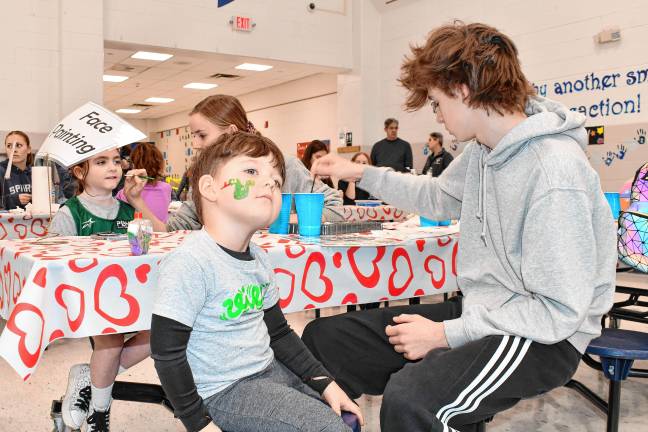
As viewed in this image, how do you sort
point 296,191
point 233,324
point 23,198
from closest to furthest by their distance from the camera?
point 233,324 < point 296,191 < point 23,198

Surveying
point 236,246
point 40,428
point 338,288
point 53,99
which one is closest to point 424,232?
point 338,288

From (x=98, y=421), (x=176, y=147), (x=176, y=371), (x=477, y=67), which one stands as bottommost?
(x=98, y=421)

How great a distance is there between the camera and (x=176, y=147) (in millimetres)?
16484

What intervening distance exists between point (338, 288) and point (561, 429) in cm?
114

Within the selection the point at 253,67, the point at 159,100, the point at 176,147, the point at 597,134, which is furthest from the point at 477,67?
the point at 176,147

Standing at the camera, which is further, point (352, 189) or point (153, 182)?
point (352, 189)

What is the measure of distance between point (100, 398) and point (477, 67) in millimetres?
1344

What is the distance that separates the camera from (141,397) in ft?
5.45

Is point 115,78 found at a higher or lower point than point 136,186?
higher

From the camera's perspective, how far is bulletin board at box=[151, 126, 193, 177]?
15812mm

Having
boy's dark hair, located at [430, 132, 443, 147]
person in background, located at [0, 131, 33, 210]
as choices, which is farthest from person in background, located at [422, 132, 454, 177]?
person in background, located at [0, 131, 33, 210]

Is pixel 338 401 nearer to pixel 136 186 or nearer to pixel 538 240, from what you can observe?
pixel 538 240

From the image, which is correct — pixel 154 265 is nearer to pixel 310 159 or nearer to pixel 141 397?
pixel 141 397

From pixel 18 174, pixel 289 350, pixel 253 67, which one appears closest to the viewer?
pixel 289 350
